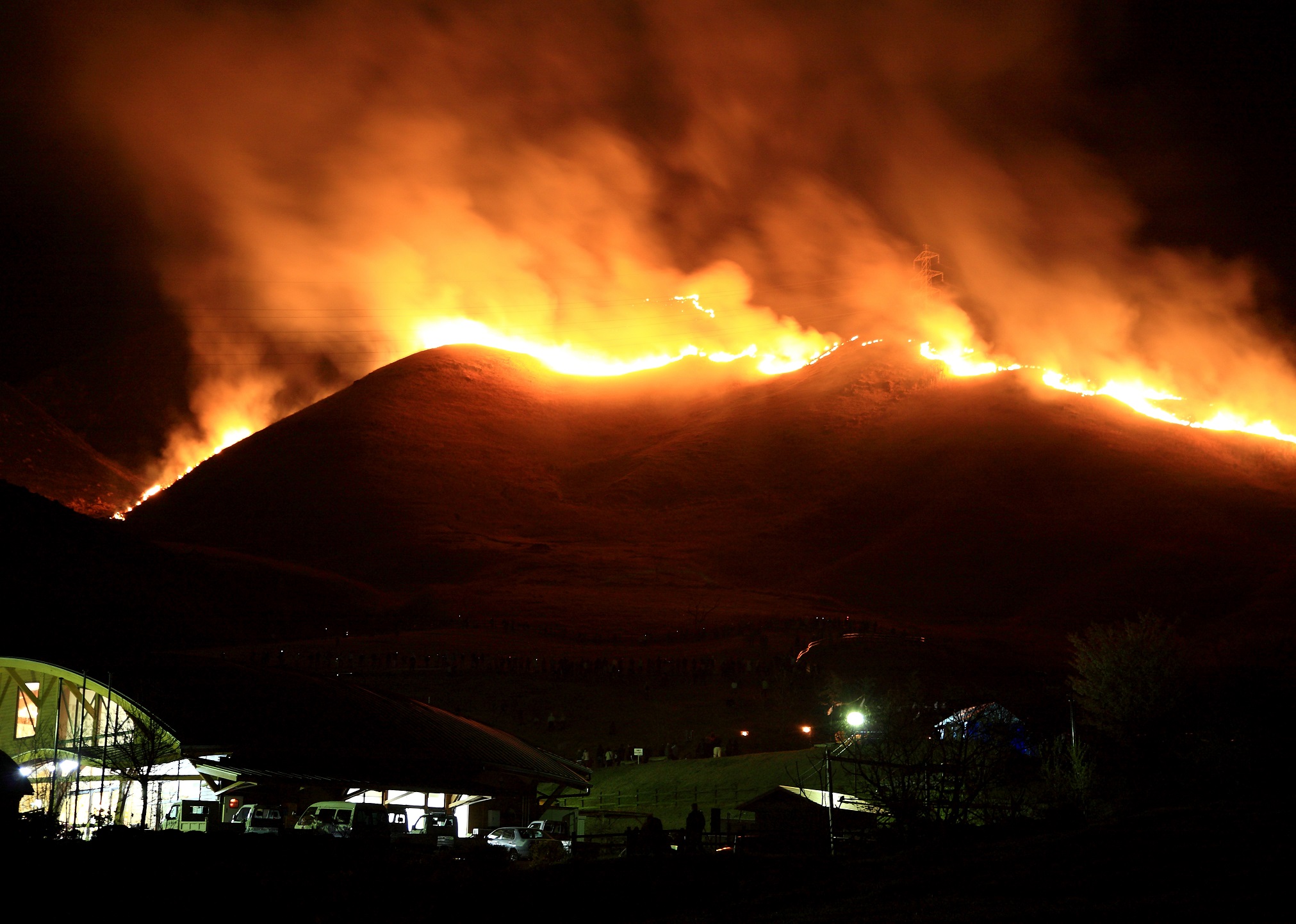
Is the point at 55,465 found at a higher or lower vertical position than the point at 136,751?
higher

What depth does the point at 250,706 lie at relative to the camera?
2970 cm

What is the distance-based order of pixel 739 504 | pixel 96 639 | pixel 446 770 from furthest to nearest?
pixel 739 504
pixel 96 639
pixel 446 770

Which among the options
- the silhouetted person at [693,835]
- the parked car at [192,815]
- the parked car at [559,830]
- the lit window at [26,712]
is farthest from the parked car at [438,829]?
the lit window at [26,712]

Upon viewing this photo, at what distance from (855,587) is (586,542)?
28.0 metres

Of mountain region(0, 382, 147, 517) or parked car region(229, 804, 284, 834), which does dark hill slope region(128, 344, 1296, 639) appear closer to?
mountain region(0, 382, 147, 517)

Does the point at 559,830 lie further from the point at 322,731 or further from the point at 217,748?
the point at 217,748

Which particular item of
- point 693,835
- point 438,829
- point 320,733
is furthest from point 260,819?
point 693,835

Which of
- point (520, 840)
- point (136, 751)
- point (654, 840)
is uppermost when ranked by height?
point (136, 751)

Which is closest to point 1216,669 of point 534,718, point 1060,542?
point 534,718

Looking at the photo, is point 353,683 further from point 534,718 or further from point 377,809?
point 534,718

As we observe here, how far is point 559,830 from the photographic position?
2700cm

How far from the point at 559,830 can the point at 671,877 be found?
8.60 meters

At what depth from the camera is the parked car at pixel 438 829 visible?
A: 23.6 metres

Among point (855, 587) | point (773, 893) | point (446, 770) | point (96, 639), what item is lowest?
point (773, 893)
